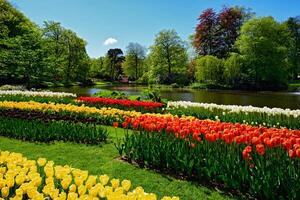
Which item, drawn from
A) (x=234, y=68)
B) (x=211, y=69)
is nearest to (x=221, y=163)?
(x=234, y=68)

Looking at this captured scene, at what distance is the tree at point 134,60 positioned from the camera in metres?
83.7

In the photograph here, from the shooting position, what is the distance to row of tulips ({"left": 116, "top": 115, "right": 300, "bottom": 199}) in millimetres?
4898

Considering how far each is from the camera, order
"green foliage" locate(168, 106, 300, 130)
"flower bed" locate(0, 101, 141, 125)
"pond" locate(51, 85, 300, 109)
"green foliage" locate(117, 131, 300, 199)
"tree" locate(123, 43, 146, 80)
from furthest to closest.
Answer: "tree" locate(123, 43, 146, 80), "pond" locate(51, 85, 300, 109), "flower bed" locate(0, 101, 141, 125), "green foliage" locate(168, 106, 300, 130), "green foliage" locate(117, 131, 300, 199)

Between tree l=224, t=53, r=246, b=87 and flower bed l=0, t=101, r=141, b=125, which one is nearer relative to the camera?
flower bed l=0, t=101, r=141, b=125

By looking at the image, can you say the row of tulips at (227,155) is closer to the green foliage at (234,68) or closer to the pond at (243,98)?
the pond at (243,98)

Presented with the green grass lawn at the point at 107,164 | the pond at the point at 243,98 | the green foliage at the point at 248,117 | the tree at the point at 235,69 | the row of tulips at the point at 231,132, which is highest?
the tree at the point at 235,69

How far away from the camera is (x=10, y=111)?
12.4 meters

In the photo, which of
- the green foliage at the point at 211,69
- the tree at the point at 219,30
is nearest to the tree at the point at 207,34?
the tree at the point at 219,30

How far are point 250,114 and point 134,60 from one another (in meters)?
72.0

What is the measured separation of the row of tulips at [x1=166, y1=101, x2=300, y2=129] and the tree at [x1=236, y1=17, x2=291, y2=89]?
3489cm

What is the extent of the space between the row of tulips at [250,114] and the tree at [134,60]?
68913 mm

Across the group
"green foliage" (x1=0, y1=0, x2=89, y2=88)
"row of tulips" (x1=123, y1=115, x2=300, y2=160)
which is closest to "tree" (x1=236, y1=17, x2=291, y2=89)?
"green foliage" (x1=0, y1=0, x2=89, y2=88)

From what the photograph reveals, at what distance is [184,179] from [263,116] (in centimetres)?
740

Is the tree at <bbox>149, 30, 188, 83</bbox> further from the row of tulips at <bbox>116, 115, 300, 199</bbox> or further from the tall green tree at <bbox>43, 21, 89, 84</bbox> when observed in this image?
the row of tulips at <bbox>116, 115, 300, 199</bbox>
